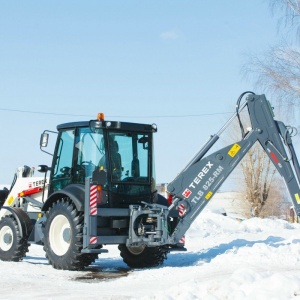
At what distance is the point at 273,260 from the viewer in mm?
12352

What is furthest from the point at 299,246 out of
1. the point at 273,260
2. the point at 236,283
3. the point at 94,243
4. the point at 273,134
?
the point at 236,283

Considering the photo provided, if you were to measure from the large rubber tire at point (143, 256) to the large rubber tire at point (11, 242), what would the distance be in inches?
77.6

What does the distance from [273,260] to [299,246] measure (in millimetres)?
1395

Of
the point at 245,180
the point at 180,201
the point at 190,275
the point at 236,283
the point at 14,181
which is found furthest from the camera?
the point at 245,180

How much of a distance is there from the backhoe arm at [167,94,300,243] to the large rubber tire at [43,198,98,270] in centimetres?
206

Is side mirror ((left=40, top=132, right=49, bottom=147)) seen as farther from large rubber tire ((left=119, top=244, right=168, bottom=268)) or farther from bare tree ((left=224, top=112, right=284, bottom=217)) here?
bare tree ((left=224, top=112, right=284, bottom=217))

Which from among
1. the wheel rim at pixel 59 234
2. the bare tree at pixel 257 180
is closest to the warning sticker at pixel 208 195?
the wheel rim at pixel 59 234

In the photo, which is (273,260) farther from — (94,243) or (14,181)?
(14,181)

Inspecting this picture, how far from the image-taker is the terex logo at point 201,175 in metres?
13.0

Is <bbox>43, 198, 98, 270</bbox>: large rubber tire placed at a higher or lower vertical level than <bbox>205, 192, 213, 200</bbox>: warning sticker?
lower

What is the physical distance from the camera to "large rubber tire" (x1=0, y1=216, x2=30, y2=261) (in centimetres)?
1316

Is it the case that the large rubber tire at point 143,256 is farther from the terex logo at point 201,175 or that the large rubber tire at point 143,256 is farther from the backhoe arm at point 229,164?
the terex logo at point 201,175

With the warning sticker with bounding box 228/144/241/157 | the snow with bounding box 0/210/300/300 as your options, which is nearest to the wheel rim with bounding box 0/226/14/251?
the snow with bounding box 0/210/300/300

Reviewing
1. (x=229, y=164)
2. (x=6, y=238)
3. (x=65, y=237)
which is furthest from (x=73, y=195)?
(x=229, y=164)
